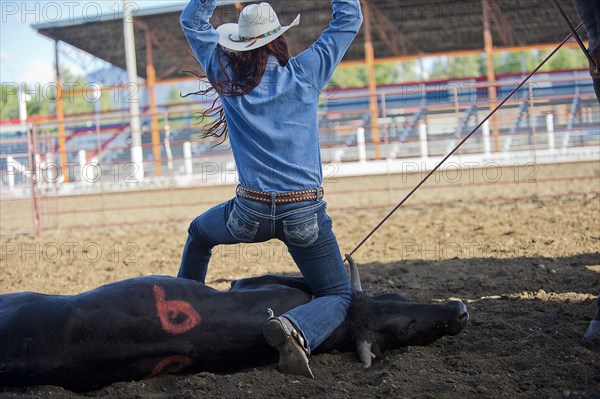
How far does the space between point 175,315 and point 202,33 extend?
120 centimetres

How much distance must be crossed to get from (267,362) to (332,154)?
14.9 meters

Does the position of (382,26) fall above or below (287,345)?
above

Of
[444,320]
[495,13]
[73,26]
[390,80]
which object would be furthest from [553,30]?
[390,80]

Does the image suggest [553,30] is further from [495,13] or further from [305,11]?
[305,11]

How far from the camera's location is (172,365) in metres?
2.86

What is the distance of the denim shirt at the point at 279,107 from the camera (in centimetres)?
293

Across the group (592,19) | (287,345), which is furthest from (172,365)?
(592,19)

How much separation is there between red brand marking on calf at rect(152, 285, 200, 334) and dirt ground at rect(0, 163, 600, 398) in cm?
21

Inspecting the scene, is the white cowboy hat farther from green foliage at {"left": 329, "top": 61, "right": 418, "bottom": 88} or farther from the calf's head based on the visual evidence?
green foliage at {"left": 329, "top": 61, "right": 418, "bottom": 88}

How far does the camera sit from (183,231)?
8766 millimetres

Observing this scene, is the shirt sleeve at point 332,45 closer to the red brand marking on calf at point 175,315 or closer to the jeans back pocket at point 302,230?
the jeans back pocket at point 302,230

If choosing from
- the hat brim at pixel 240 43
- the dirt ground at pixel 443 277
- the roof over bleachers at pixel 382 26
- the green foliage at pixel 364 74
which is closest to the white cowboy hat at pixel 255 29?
the hat brim at pixel 240 43

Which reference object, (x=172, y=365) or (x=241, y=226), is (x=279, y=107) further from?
(x=172, y=365)

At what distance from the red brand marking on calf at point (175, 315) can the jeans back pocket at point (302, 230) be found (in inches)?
20.3
